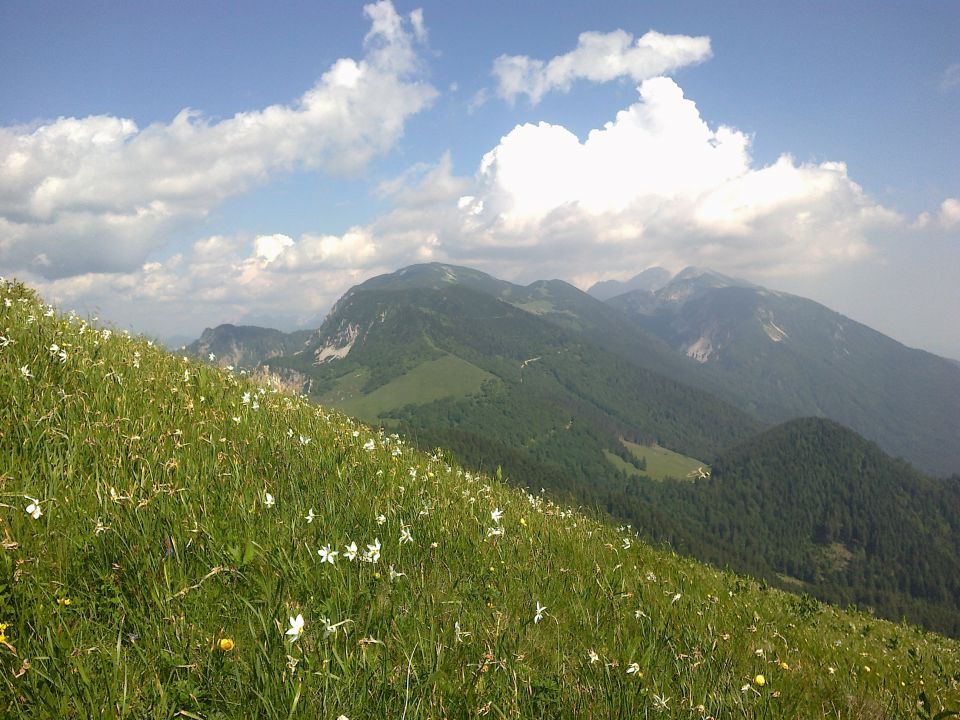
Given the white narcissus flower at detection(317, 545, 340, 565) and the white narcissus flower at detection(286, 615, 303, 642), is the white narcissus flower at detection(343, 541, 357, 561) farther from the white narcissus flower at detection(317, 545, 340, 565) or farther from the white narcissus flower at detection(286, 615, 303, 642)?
the white narcissus flower at detection(286, 615, 303, 642)

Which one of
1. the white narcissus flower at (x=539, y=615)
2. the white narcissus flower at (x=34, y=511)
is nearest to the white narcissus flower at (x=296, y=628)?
the white narcissus flower at (x=539, y=615)

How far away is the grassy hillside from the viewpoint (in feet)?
8.86

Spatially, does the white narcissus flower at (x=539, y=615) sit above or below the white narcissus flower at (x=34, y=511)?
below

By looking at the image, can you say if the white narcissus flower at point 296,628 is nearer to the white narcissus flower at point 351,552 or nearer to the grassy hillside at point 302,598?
the grassy hillside at point 302,598

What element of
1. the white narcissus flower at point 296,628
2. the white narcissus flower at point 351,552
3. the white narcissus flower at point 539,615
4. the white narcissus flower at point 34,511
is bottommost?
the white narcissus flower at point 539,615

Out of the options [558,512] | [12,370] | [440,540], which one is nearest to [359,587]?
[440,540]

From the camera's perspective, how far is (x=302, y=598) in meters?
3.56

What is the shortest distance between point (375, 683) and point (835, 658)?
4976 millimetres

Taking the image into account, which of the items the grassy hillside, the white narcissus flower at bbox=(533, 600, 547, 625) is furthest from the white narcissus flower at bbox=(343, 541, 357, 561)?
the white narcissus flower at bbox=(533, 600, 547, 625)

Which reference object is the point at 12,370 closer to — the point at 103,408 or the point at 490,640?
the point at 103,408

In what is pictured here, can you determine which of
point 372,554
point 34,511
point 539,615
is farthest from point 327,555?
point 34,511

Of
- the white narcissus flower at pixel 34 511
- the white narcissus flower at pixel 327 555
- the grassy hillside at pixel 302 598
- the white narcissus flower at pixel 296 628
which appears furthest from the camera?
the white narcissus flower at pixel 327 555

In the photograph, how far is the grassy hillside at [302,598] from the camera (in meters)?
2.70

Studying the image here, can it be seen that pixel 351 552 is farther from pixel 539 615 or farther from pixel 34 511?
pixel 34 511
